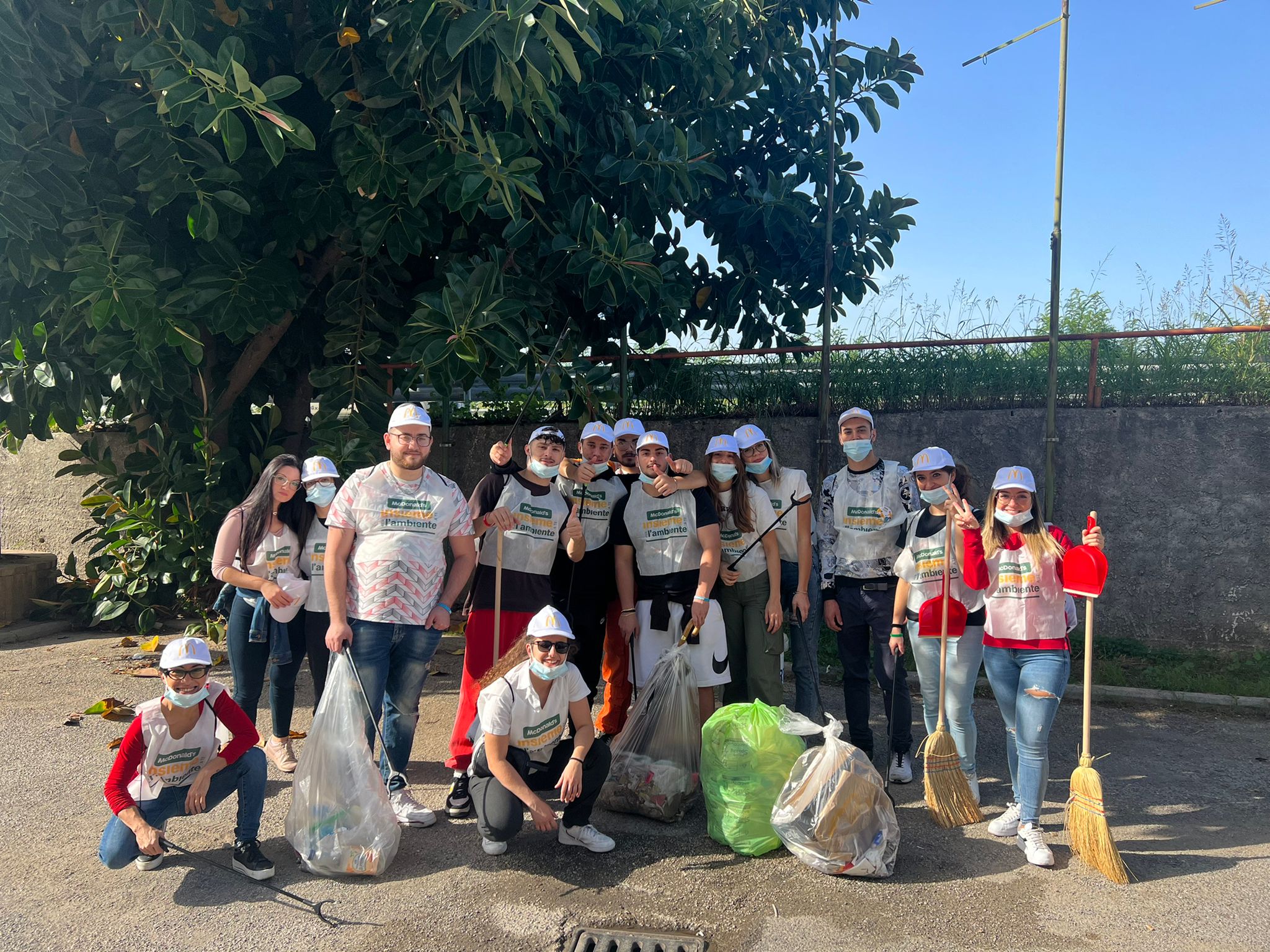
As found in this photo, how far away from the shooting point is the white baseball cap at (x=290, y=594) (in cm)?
476

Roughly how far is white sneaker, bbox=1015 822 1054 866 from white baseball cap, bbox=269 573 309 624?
3.48m

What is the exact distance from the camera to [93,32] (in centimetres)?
527

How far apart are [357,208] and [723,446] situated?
9.85ft

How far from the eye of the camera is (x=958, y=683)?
4.50m

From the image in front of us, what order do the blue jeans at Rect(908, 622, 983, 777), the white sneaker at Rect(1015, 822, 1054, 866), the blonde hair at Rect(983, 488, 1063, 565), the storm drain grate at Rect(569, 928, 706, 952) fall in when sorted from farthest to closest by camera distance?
1. the blue jeans at Rect(908, 622, 983, 777)
2. the blonde hair at Rect(983, 488, 1063, 565)
3. the white sneaker at Rect(1015, 822, 1054, 866)
4. the storm drain grate at Rect(569, 928, 706, 952)

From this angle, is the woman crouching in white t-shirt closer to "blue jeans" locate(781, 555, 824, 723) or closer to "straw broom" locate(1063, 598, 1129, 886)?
"blue jeans" locate(781, 555, 824, 723)

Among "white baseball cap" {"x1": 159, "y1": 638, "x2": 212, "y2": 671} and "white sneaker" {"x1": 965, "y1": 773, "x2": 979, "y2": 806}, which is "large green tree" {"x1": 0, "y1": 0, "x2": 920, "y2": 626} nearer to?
"white baseball cap" {"x1": 159, "y1": 638, "x2": 212, "y2": 671}

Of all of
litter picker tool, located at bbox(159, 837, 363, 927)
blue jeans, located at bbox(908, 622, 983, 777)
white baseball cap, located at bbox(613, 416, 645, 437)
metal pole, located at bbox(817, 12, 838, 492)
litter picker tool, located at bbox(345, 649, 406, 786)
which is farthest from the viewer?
metal pole, located at bbox(817, 12, 838, 492)

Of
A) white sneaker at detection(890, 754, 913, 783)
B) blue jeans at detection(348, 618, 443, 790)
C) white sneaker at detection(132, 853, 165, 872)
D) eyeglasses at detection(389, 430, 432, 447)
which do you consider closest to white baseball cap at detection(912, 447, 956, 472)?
white sneaker at detection(890, 754, 913, 783)

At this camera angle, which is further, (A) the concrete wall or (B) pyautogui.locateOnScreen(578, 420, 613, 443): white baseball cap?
(A) the concrete wall

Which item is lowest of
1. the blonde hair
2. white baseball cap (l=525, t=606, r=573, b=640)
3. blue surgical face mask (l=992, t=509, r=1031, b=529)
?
white baseball cap (l=525, t=606, r=573, b=640)

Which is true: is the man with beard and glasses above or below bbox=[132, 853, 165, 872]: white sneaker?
above

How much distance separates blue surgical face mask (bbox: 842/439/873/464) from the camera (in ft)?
16.4

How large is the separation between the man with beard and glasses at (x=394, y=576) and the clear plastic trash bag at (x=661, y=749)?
34.9 inches
